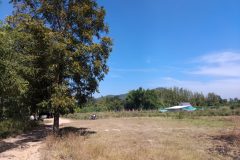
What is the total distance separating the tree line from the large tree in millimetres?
61328

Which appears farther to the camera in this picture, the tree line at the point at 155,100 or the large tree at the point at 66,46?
the tree line at the point at 155,100

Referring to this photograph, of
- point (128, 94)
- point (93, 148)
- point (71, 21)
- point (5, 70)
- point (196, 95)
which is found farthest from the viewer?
point (196, 95)

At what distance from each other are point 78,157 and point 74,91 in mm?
8995

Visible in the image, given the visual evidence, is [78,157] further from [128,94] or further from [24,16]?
[128,94]

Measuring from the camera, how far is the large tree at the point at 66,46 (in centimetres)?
1827

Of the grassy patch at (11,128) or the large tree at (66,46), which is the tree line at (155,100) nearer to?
Answer: the grassy patch at (11,128)

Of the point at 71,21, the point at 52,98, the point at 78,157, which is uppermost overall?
the point at 71,21

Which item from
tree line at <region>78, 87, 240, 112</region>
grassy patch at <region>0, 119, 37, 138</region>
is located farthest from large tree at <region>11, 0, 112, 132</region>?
tree line at <region>78, 87, 240, 112</region>

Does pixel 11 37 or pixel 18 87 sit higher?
pixel 11 37

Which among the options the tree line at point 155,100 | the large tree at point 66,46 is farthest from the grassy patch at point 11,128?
the tree line at point 155,100

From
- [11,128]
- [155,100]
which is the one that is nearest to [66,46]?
[11,128]

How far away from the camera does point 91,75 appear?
20.0m

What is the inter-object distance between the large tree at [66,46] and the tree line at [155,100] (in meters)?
61.3

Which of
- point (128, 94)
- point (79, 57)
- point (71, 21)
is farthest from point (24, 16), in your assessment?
point (128, 94)
